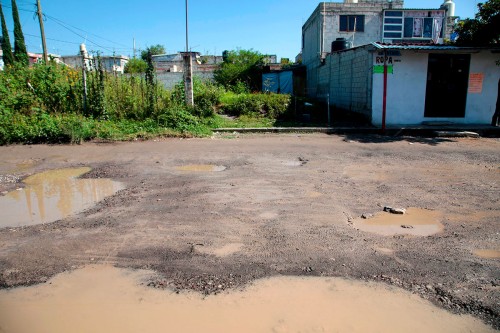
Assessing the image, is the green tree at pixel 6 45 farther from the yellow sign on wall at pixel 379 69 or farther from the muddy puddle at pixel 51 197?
the yellow sign on wall at pixel 379 69

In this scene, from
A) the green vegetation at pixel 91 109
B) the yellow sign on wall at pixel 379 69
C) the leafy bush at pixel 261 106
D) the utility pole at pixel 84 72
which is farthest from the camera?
the leafy bush at pixel 261 106

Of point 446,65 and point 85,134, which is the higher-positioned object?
point 446,65

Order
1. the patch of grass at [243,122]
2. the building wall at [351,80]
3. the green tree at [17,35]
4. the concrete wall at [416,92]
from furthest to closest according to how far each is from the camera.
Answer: the green tree at [17,35] < the building wall at [351,80] < the patch of grass at [243,122] < the concrete wall at [416,92]

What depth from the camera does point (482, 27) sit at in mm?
12641

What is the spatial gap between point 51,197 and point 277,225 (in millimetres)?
3813

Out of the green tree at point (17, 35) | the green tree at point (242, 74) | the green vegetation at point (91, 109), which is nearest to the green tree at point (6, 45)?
the green tree at point (17, 35)

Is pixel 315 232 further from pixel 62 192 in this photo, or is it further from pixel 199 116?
pixel 199 116

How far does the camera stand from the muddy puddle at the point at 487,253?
3.70m

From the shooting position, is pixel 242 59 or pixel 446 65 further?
pixel 242 59

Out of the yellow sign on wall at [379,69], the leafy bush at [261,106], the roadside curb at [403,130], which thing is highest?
the yellow sign on wall at [379,69]

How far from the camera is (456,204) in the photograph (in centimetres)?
529

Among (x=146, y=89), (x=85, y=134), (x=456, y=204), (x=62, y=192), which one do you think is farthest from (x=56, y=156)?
(x=456, y=204)

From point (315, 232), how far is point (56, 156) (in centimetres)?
741

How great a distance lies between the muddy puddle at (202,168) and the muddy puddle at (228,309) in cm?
428
